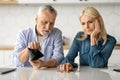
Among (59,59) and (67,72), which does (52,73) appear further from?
(59,59)

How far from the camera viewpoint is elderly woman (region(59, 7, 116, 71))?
2.09 meters

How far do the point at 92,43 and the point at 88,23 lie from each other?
0.17m

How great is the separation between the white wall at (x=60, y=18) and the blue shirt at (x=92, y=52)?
5.37 feet

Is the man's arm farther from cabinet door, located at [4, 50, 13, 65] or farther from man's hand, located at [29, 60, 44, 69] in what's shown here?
cabinet door, located at [4, 50, 13, 65]

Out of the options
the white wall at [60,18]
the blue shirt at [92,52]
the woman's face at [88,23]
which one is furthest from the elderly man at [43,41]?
the white wall at [60,18]

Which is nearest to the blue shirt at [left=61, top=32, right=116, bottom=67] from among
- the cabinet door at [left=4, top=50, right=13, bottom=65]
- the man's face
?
the man's face

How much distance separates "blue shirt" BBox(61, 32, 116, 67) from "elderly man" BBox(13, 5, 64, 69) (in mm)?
114

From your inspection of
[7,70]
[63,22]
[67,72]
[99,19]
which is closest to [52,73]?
[67,72]

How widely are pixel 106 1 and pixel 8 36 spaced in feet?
5.06

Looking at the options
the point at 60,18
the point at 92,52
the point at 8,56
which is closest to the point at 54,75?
the point at 92,52

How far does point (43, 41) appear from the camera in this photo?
2.28 meters

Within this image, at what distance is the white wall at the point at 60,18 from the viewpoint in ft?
12.4

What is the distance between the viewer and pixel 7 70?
1749 millimetres

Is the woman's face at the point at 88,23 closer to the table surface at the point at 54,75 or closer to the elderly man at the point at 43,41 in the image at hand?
the elderly man at the point at 43,41
